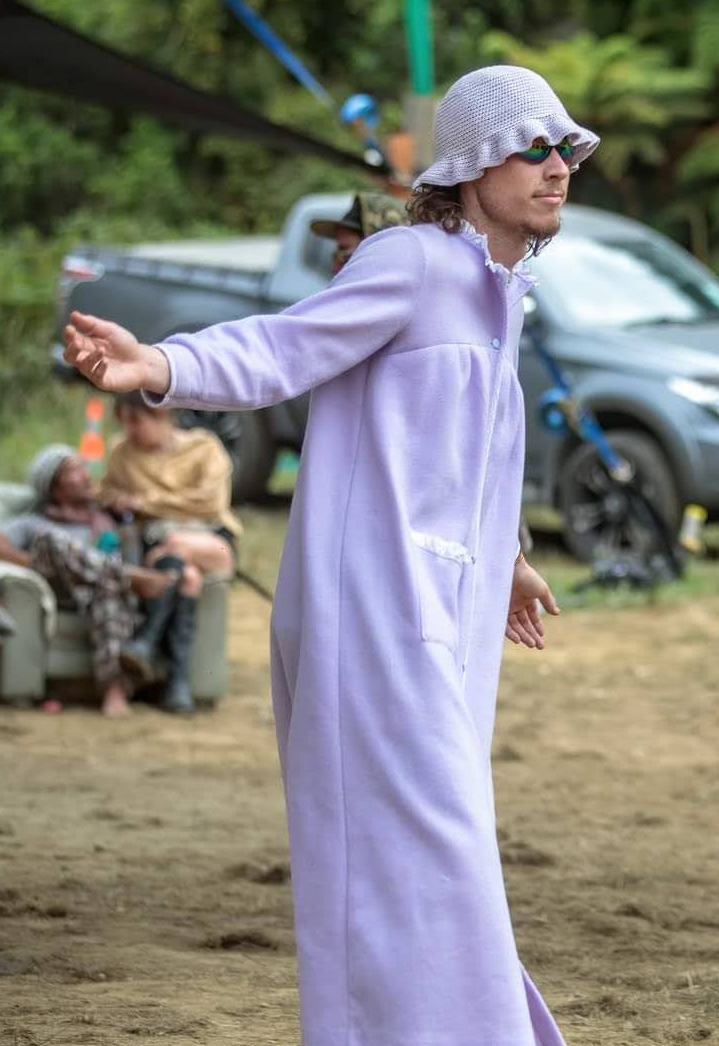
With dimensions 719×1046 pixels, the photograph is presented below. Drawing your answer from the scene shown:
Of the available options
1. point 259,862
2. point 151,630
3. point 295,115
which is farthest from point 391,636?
point 295,115

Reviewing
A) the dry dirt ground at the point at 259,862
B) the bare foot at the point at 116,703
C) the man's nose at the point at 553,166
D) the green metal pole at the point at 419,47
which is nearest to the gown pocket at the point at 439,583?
the man's nose at the point at 553,166

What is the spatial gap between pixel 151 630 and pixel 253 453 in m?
5.55

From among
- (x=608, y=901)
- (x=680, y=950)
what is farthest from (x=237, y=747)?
(x=680, y=950)

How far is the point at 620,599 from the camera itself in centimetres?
1140

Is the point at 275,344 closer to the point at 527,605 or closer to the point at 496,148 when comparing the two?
the point at 496,148

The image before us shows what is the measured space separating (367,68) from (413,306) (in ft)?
75.7

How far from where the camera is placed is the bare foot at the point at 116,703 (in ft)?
28.1

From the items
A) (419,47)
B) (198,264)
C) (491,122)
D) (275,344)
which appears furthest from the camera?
(419,47)

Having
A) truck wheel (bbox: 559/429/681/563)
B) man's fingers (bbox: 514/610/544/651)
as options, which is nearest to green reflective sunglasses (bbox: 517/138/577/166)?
man's fingers (bbox: 514/610/544/651)

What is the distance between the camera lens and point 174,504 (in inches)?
349

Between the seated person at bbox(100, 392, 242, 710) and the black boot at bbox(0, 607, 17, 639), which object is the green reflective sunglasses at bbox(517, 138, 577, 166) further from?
the seated person at bbox(100, 392, 242, 710)

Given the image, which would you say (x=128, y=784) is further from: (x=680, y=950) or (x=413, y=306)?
(x=413, y=306)

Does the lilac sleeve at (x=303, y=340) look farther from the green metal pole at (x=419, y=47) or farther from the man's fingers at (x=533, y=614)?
the green metal pole at (x=419, y=47)

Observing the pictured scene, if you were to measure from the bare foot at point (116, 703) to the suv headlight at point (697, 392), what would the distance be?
4563 mm
